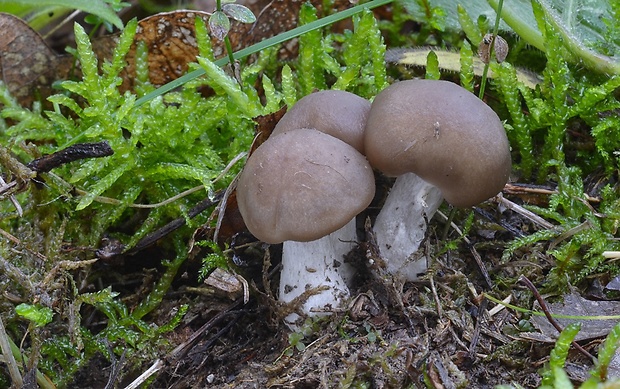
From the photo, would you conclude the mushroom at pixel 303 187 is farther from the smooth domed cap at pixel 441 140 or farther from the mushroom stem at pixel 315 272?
the mushroom stem at pixel 315 272

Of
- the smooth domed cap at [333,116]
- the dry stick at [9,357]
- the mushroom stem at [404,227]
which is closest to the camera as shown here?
the dry stick at [9,357]

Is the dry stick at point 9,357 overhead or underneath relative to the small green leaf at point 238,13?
underneath

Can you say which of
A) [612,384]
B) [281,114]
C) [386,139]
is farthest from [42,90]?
[612,384]

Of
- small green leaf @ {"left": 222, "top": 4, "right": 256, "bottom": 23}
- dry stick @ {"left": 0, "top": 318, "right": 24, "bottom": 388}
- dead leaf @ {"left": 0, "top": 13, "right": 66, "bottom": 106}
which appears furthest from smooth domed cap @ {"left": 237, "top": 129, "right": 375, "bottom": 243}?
dead leaf @ {"left": 0, "top": 13, "right": 66, "bottom": 106}

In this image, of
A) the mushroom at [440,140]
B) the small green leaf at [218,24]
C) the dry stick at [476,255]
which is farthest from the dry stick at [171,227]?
the dry stick at [476,255]

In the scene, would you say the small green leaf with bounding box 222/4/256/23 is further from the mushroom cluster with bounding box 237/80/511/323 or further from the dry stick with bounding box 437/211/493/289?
the dry stick with bounding box 437/211/493/289

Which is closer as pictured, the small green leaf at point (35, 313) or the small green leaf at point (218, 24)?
the small green leaf at point (35, 313)
